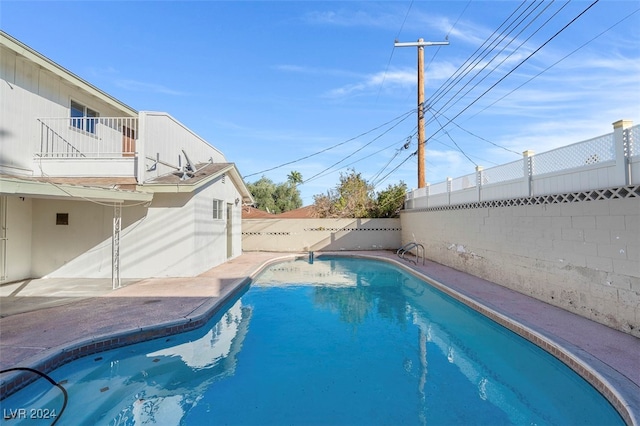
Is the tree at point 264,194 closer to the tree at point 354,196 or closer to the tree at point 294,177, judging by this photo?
the tree at point 294,177

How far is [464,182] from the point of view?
11523mm

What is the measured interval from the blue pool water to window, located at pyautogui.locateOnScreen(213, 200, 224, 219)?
18.6 feet

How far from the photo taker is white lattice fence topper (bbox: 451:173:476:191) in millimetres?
10889

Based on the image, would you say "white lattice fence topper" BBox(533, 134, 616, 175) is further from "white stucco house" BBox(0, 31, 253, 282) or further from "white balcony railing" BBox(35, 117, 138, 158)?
"white balcony railing" BBox(35, 117, 138, 158)

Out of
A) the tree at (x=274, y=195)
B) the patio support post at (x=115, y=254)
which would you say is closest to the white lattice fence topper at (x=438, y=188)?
the patio support post at (x=115, y=254)

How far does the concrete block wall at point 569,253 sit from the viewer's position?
197 inches

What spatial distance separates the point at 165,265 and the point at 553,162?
11.0 meters

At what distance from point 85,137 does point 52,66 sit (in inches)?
94.9

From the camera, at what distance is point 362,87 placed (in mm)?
18031

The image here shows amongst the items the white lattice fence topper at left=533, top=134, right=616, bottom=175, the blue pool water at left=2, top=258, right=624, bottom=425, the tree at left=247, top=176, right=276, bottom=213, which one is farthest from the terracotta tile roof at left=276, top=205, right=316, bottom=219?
the white lattice fence topper at left=533, top=134, right=616, bottom=175

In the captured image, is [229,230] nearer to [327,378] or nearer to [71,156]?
[71,156]

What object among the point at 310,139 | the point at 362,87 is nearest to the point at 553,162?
the point at 362,87

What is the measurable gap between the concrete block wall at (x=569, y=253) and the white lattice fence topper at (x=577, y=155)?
0.83 metres

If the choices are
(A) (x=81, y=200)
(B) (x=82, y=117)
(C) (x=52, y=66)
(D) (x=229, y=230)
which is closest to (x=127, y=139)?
(B) (x=82, y=117)
